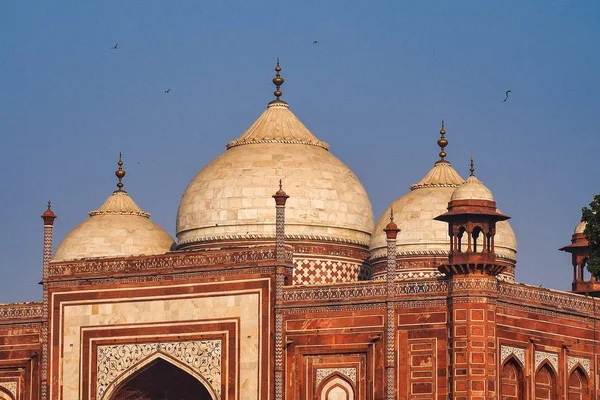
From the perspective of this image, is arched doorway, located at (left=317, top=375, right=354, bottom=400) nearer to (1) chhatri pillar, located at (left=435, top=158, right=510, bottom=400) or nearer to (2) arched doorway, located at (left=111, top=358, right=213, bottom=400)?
(1) chhatri pillar, located at (left=435, top=158, right=510, bottom=400)

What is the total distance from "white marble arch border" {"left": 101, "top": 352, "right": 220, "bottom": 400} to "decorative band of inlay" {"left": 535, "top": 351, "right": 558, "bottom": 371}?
6.48 m

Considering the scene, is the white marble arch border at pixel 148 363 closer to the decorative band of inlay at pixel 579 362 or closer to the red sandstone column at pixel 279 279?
the red sandstone column at pixel 279 279

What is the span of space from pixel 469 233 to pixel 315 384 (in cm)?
431

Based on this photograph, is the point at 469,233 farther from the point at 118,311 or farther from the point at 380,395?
the point at 118,311

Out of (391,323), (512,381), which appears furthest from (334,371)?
(512,381)

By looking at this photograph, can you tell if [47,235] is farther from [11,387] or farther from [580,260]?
[580,260]

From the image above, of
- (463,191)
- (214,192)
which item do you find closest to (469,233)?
(463,191)

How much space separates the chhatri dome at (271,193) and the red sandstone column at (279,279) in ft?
9.63

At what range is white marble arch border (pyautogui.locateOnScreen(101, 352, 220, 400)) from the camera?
4522 centimetres

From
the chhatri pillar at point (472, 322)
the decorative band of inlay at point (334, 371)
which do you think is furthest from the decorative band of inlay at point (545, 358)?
the decorative band of inlay at point (334, 371)

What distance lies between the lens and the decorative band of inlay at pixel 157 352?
45.3m

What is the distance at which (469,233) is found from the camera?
4353 cm

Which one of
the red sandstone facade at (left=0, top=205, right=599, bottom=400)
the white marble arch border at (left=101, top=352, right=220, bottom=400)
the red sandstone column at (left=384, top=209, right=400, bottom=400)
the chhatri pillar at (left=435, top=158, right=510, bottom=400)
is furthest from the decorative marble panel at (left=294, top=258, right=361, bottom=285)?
the chhatri pillar at (left=435, top=158, right=510, bottom=400)

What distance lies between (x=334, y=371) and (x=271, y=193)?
566 cm
